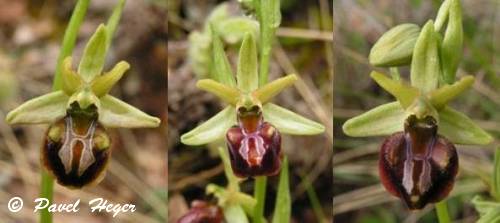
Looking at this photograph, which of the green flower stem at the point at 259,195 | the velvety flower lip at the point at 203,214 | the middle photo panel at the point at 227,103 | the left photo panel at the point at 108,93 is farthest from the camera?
the left photo panel at the point at 108,93

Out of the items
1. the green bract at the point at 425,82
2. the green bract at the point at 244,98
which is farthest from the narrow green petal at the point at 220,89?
the green bract at the point at 425,82

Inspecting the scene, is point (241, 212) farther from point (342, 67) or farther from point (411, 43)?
point (342, 67)

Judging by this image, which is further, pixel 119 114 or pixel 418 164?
pixel 119 114

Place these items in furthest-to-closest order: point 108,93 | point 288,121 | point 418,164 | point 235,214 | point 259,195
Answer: point 108,93 < point 235,214 < point 259,195 < point 288,121 < point 418,164

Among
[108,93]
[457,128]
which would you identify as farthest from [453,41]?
[108,93]

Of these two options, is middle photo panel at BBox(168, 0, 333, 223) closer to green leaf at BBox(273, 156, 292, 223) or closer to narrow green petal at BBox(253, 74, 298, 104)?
green leaf at BBox(273, 156, 292, 223)

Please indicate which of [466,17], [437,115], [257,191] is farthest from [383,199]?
[437,115]

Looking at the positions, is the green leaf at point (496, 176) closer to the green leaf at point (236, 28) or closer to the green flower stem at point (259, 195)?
the green flower stem at point (259, 195)

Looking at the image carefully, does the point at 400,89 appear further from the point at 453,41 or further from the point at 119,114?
the point at 119,114
